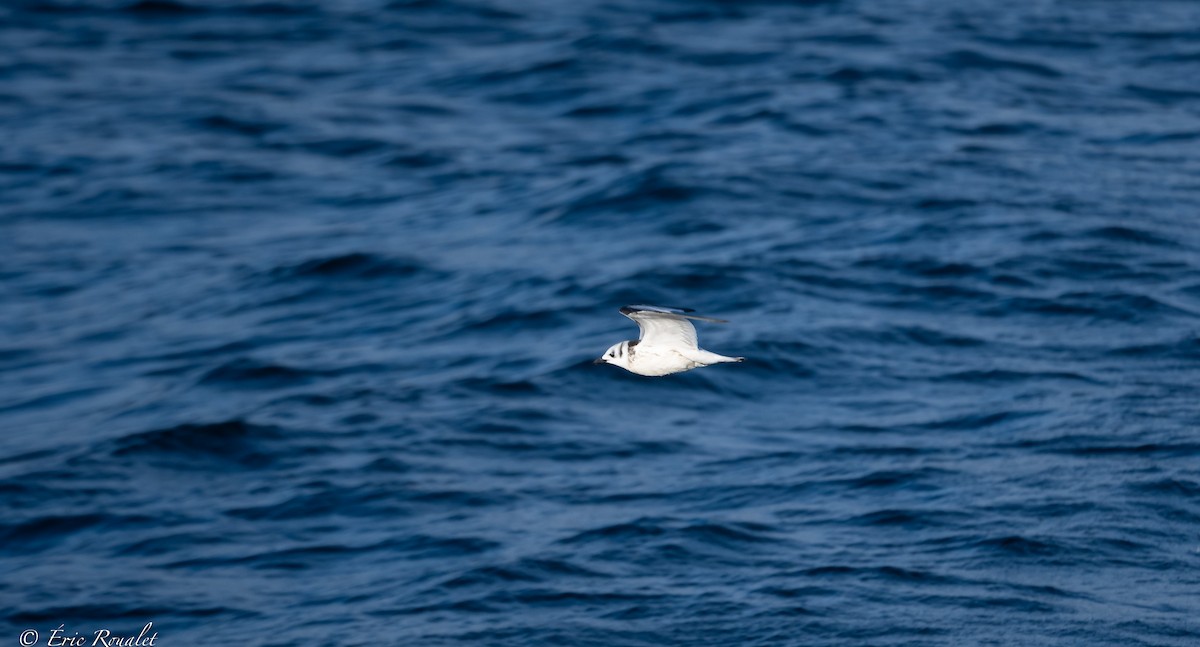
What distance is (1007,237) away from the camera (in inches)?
728

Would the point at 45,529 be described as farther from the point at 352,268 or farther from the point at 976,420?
the point at 976,420

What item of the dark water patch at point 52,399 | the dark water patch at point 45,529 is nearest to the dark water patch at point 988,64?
the dark water patch at point 52,399

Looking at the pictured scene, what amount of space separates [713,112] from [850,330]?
7612 millimetres

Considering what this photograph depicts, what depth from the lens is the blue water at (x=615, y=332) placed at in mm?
13180

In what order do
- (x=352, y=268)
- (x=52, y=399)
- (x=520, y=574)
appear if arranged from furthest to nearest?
(x=352, y=268), (x=52, y=399), (x=520, y=574)

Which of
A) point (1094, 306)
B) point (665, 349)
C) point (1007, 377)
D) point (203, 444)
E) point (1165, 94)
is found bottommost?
point (203, 444)

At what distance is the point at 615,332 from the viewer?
664 inches

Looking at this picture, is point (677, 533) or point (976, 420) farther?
point (976, 420)

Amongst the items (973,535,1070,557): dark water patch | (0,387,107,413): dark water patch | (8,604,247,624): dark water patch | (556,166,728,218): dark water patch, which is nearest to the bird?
(973,535,1070,557): dark water patch

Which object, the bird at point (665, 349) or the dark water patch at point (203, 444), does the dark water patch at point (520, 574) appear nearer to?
the bird at point (665, 349)

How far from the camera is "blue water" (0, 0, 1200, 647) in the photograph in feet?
43.2

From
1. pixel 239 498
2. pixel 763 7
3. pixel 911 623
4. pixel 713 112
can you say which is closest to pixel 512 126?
pixel 713 112

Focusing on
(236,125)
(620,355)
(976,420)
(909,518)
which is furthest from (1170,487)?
(236,125)

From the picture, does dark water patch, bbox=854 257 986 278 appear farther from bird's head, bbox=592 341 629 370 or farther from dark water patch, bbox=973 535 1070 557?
bird's head, bbox=592 341 629 370
